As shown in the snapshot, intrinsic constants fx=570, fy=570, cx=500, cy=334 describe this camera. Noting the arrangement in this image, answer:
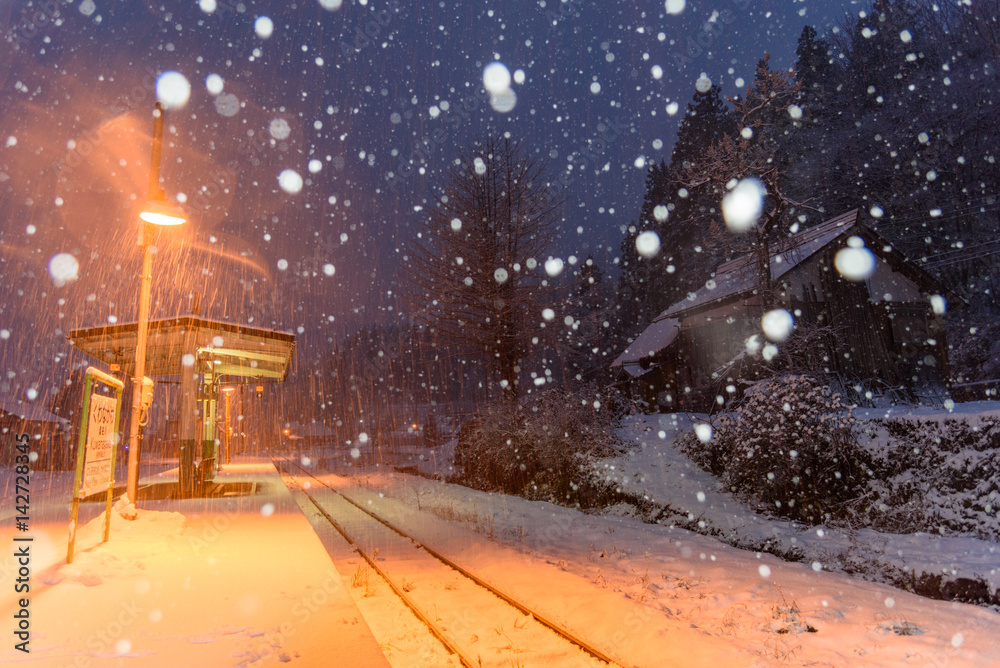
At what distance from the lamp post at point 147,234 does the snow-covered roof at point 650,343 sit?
79.3 feet

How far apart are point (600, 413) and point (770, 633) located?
13.3 m

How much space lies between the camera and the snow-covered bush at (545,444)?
19.7 m

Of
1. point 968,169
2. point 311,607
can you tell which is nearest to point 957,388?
point 968,169

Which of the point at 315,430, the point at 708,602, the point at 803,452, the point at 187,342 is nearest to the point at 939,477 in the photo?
the point at 803,452

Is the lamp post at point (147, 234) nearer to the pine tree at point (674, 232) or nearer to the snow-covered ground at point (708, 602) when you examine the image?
the snow-covered ground at point (708, 602)

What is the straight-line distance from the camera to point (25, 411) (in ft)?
136

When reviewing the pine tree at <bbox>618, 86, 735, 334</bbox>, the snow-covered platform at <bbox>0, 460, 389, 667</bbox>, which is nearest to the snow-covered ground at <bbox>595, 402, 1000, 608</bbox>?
the snow-covered platform at <bbox>0, 460, 389, 667</bbox>

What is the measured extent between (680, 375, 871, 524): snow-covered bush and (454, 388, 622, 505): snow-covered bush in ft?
18.2

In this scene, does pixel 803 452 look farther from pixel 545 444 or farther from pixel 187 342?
pixel 187 342

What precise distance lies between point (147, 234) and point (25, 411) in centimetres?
4222

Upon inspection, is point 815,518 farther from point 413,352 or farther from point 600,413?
point 413,352

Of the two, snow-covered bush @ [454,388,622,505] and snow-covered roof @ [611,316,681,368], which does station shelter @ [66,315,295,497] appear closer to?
snow-covered bush @ [454,388,622,505]

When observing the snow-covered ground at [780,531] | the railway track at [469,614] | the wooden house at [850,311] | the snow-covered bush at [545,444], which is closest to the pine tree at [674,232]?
the wooden house at [850,311]

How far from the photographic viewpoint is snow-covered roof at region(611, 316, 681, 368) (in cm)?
3031
